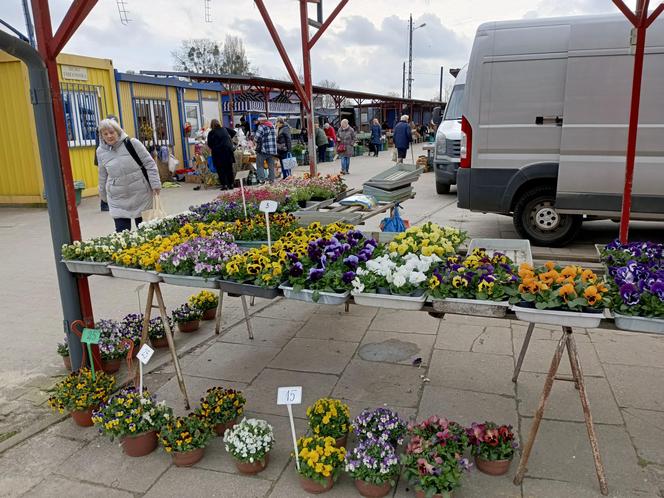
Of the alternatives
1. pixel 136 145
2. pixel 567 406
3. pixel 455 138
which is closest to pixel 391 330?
pixel 567 406

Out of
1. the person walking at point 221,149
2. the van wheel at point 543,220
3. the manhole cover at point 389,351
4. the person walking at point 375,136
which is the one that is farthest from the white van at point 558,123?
the person walking at point 375,136

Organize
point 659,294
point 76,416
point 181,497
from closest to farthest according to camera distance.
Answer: point 659,294 → point 181,497 → point 76,416

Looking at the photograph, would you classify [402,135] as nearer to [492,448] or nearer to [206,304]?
[206,304]

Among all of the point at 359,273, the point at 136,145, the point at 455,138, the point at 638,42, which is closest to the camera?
the point at 359,273

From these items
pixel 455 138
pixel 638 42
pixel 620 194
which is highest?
pixel 638 42

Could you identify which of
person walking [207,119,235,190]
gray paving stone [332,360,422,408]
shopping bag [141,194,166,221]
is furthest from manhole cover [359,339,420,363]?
person walking [207,119,235,190]

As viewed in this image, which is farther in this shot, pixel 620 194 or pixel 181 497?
pixel 620 194

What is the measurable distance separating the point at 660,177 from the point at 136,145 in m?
5.86

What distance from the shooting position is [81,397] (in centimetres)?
330

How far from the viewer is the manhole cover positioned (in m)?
4.19

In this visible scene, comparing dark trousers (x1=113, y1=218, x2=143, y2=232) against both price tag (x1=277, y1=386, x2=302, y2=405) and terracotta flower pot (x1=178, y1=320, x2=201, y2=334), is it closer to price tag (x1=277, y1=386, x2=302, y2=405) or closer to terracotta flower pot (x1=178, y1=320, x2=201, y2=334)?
terracotta flower pot (x1=178, y1=320, x2=201, y2=334)

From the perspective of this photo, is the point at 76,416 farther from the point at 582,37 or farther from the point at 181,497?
the point at 582,37

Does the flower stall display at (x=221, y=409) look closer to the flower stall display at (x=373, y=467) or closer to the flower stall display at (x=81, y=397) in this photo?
the flower stall display at (x=81, y=397)

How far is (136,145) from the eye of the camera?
17.9 ft
